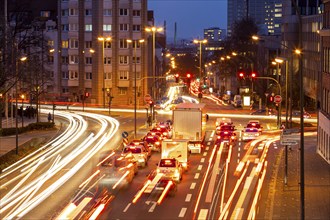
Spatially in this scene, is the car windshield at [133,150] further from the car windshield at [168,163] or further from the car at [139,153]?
the car windshield at [168,163]

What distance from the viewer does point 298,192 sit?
30.4 metres

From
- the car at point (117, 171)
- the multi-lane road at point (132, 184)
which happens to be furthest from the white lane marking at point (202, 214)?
the car at point (117, 171)

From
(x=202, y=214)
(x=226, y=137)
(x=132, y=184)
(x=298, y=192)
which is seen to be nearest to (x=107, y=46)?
(x=226, y=137)

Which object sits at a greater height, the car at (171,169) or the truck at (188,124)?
the truck at (188,124)

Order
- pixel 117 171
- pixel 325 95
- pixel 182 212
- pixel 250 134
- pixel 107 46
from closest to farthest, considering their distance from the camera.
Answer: pixel 182 212 → pixel 117 171 → pixel 325 95 → pixel 250 134 → pixel 107 46

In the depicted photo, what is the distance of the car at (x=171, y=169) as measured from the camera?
32.5 m

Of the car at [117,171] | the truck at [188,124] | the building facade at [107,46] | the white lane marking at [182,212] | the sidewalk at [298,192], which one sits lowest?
the white lane marking at [182,212]

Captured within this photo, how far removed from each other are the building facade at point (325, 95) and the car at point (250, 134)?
23.9 ft

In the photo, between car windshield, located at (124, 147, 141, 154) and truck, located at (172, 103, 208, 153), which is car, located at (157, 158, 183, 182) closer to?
car windshield, located at (124, 147, 141, 154)

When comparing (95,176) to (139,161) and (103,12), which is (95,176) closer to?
(139,161)

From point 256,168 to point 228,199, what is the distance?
1029cm

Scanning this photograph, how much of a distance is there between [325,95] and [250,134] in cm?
968

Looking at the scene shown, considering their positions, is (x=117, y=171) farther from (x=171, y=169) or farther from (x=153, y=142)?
(x=153, y=142)

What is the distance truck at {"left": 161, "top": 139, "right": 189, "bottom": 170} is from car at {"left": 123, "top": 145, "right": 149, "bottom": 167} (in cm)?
114
